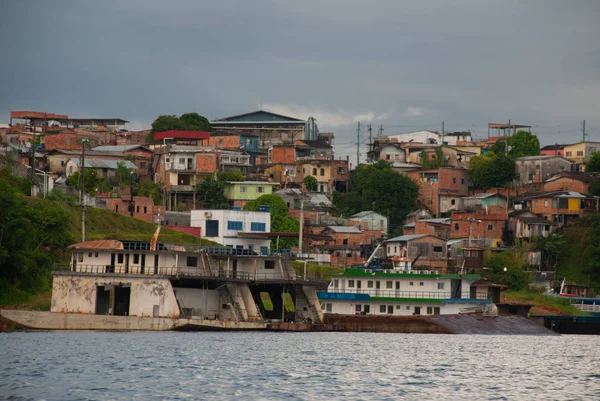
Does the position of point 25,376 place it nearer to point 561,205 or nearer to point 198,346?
point 198,346

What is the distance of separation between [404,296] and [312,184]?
5323cm

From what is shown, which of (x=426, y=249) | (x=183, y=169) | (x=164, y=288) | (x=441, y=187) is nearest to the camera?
(x=164, y=288)

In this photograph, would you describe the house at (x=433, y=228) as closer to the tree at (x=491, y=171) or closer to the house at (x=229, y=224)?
the tree at (x=491, y=171)

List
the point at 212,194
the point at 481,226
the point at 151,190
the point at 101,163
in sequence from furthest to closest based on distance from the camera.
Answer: the point at 101,163
the point at 212,194
the point at 151,190
the point at 481,226

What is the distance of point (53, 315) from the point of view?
216 feet

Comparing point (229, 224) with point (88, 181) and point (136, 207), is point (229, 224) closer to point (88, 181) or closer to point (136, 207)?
point (136, 207)

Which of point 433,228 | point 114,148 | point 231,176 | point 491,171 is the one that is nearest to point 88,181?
point 231,176

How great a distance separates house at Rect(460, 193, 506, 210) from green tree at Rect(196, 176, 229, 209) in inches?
1006

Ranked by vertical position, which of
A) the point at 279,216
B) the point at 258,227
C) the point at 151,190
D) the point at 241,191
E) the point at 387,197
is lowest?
the point at 258,227

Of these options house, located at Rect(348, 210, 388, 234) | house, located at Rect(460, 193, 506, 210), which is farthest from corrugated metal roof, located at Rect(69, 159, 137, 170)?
house, located at Rect(460, 193, 506, 210)

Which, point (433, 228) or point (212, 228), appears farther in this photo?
point (433, 228)

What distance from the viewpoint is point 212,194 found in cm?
11212

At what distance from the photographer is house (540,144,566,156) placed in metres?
140

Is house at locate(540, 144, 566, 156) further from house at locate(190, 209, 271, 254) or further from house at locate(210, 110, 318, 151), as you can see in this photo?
house at locate(190, 209, 271, 254)
